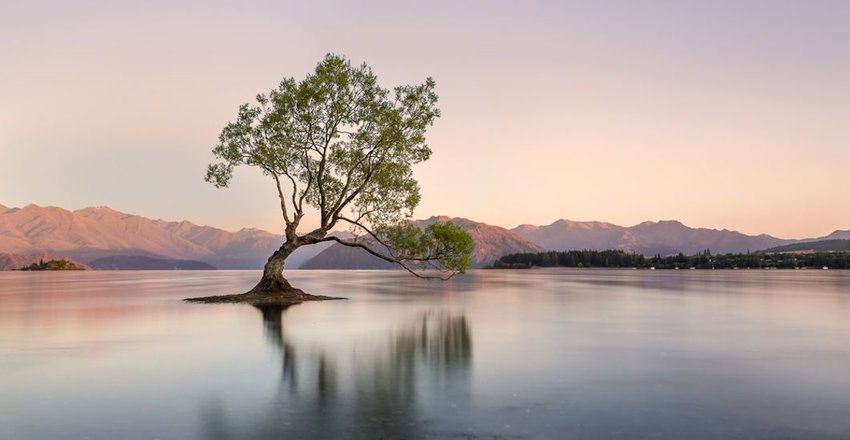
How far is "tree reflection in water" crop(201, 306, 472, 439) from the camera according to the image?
1128 cm

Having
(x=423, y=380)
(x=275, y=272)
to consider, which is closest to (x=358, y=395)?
(x=423, y=380)

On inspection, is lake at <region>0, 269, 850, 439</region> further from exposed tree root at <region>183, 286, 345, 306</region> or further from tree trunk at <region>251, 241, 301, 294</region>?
tree trunk at <region>251, 241, 301, 294</region>

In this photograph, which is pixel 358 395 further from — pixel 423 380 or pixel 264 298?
pixel 264 298

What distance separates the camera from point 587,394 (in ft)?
48.5

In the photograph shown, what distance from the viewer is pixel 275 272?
184 feet

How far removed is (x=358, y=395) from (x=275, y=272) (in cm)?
4367

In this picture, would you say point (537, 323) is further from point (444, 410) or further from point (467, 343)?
point (444, 410)

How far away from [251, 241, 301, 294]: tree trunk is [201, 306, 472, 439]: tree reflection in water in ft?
98.0

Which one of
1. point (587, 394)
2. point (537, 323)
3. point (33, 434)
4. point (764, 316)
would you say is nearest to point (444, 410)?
point (587, 394)

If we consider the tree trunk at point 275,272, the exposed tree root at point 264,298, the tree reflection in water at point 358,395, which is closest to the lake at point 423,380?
the tree reflection in water at point 358,395

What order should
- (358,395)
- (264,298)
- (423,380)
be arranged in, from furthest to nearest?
(264,298) → (423,380) → (358,395)

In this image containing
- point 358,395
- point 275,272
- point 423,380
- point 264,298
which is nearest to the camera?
point 358,395

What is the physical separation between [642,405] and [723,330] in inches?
837

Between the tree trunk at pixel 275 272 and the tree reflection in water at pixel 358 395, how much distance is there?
98.0 feet
